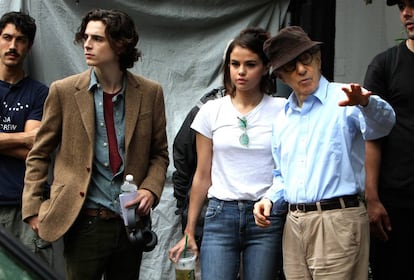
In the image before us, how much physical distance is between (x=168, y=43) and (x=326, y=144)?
7.95ft

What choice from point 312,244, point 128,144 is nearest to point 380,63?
point 312,244

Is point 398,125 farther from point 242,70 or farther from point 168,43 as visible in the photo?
point 168,43

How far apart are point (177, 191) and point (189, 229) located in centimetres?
92

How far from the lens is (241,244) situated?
384 centimetres

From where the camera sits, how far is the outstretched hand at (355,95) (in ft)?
10.4

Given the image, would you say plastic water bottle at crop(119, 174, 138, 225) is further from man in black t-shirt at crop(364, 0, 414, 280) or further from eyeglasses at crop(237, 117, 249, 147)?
man in black t-shirt at crop(364, 0, 414, 280)

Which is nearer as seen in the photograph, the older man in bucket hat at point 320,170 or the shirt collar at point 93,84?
the older man in bucket hat at point 320,170

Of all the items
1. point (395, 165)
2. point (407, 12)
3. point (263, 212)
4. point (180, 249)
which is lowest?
point (180, 249)

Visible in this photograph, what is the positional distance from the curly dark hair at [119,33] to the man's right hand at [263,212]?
1158 millimetres

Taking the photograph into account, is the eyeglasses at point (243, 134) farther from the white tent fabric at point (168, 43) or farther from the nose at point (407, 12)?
the white tent fabric at point (168, 43)

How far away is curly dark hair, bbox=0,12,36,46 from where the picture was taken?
4945 mm

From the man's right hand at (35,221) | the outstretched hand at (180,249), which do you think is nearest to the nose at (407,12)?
the outstretched hand at (180,249)

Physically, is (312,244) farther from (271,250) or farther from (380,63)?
(380,63)

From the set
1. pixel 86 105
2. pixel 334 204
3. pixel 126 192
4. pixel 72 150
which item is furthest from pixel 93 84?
pixel 334 204
